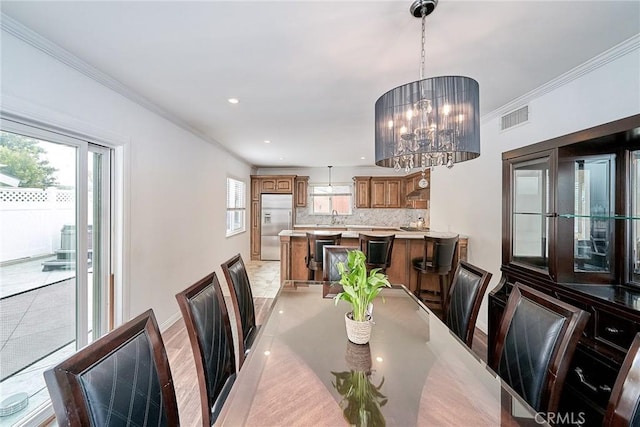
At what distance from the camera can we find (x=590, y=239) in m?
1.70

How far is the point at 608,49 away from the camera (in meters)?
1.72

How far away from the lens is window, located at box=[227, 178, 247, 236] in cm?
557

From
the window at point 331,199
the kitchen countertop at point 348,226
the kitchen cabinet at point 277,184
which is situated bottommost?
the kitchen countertop at point 348,226

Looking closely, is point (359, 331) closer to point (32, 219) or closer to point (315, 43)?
point (315, 43)

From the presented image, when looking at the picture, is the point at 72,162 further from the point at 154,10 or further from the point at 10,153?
the point at 154,10

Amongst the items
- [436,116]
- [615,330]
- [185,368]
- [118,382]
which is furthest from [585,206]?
[185,368]

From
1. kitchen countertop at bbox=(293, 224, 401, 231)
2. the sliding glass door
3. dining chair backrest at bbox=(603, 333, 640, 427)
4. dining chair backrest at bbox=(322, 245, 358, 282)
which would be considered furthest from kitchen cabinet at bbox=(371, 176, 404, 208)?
dining chair backrest at bbox=(603, 333, 640, 427)

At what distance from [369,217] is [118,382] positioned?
655 centimetres

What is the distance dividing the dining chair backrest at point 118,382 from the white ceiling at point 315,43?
1556mm

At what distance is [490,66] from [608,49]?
670 mm

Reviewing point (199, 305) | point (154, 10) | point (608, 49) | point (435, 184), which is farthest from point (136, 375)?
point (435, 184)

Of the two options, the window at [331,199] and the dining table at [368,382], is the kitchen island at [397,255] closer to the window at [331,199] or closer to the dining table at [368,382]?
the dining table at [368,382]

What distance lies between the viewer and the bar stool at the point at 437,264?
287cm

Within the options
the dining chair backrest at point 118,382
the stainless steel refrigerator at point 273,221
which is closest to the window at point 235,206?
the stainless steel refrigerator at point 273,221
